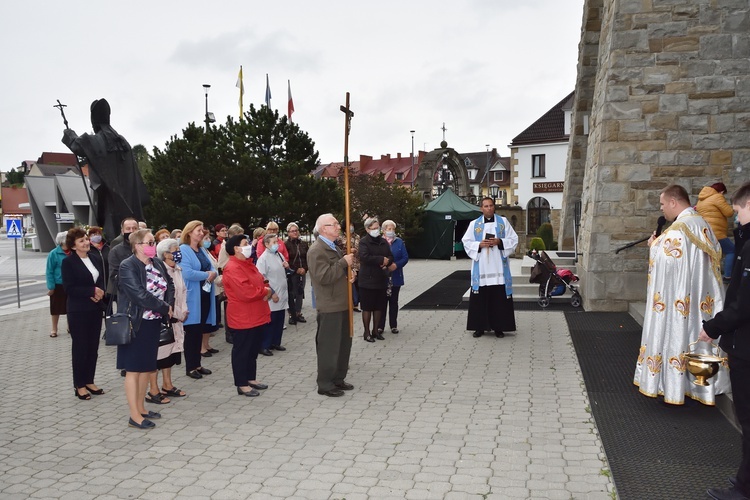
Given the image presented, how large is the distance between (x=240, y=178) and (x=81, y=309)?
53.9 feet

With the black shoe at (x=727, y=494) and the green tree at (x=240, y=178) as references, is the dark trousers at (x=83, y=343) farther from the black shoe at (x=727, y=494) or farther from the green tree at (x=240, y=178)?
the green tree at (x=240, y=178)

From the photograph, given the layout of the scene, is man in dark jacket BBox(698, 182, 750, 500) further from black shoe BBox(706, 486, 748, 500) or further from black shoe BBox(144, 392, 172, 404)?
black shoe BBox(144, 392, 172, 404)

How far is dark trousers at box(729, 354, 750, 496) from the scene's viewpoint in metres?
3.78

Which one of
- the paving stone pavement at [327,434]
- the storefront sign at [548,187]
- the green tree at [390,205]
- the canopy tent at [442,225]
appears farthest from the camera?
the storefront sign at [548,187]

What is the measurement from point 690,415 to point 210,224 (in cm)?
1957

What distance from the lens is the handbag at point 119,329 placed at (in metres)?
5.63

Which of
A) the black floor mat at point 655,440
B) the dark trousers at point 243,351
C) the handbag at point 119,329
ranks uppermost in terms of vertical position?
the handbag at point 119,329

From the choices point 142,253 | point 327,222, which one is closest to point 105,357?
point 142,253

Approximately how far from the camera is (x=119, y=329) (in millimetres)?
5688

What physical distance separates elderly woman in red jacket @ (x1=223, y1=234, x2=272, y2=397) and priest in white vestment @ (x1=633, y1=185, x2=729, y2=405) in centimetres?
379

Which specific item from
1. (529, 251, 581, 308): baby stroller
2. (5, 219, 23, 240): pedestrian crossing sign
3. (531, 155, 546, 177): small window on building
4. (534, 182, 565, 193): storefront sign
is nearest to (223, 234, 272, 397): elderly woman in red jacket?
(529, 251, 581, 308): baby stroller

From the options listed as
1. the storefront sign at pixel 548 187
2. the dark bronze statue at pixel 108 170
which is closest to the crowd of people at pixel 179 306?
the dark bronze statue at pixel 108 170

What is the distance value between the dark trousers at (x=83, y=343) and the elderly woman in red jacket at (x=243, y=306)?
1.45 m

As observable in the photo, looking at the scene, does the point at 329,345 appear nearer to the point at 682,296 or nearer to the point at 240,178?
the point at 682,296
